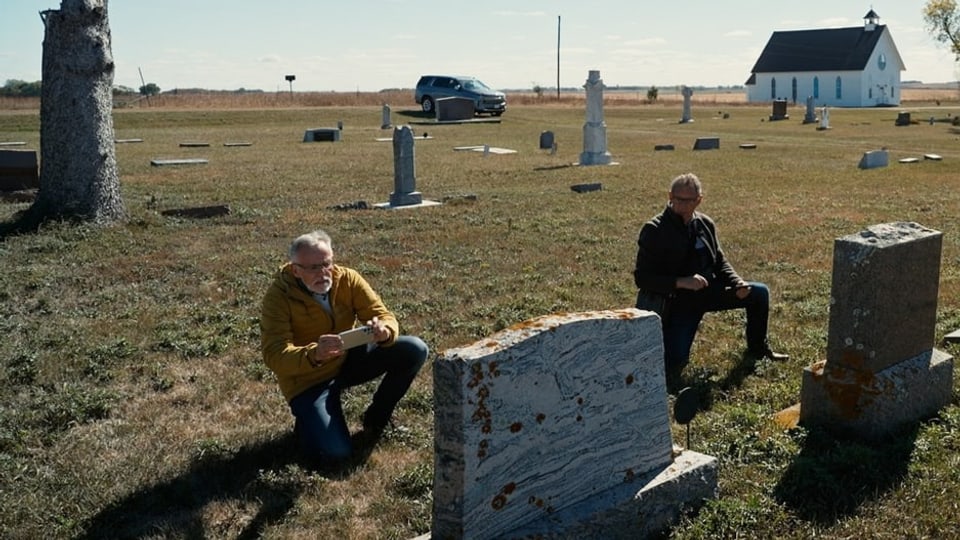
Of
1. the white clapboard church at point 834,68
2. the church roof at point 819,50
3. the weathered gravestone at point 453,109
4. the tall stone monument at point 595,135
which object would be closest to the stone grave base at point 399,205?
the tall stone monument at point 595,135

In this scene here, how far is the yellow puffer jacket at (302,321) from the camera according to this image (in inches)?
189

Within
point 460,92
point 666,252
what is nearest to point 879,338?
point 666,252

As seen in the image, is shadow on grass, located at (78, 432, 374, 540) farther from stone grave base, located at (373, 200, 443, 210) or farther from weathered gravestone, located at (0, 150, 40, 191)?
weathered gravestone, located at (0, 150, 40, 191)

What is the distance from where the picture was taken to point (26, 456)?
491 cm

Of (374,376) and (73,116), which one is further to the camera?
(73,116)

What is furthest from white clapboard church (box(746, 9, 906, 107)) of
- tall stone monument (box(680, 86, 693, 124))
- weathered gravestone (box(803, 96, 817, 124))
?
tall stone monument (box(680, 86, 693, 124))

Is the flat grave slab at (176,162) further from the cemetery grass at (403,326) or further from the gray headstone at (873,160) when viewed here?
the gray headstone at (873,160)

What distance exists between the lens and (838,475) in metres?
4.45

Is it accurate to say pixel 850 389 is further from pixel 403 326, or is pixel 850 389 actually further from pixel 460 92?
pixel 460 92

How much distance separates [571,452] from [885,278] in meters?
2.06

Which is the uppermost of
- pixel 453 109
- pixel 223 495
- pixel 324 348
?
pixel 453 109

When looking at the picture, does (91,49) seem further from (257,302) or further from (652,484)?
(652,484)

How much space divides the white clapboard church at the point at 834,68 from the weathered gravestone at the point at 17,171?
69.0 metres

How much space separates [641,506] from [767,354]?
2982 millimetres
